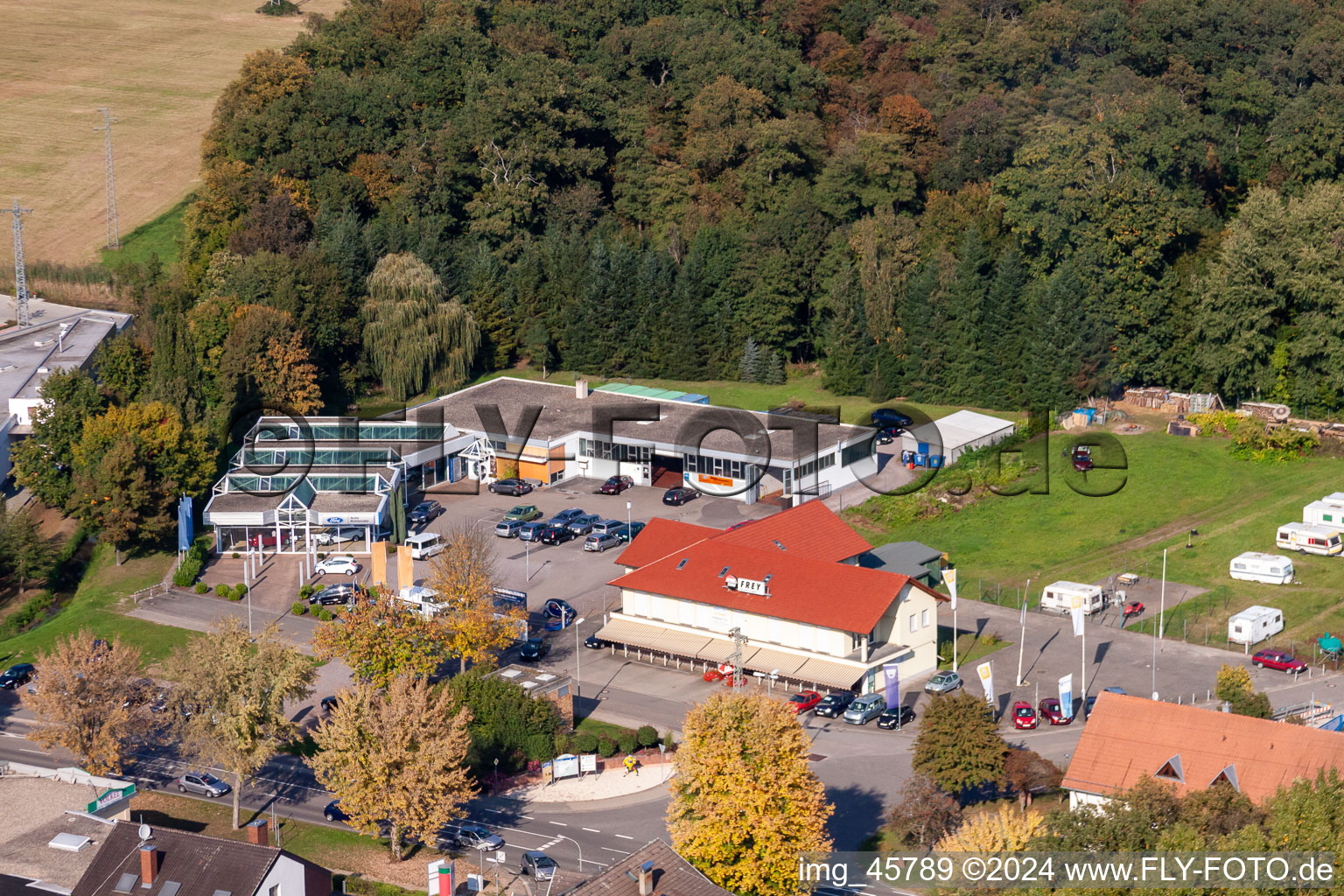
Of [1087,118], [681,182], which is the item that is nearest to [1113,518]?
[1087,118]

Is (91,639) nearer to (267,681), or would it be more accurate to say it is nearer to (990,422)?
(267,681)

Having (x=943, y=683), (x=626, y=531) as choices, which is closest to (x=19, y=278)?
(x=626, y=531)

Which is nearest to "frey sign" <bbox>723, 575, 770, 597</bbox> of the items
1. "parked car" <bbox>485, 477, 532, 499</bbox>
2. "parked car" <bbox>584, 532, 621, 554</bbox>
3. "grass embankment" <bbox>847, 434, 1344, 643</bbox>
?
"grass embankment" <bbox>847, 434, 1344, 643</bbox>

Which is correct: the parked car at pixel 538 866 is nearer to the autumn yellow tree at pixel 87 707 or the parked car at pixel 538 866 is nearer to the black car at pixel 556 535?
the autumn yellow tree at pixel 87 707

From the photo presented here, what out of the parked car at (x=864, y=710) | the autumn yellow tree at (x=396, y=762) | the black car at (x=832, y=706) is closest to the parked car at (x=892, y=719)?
the parked car at (x=864, y=710)

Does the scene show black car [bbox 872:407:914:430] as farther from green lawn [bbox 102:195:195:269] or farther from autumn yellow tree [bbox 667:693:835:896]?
green lawn [bbox 102:195:195:269]

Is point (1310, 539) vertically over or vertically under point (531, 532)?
over

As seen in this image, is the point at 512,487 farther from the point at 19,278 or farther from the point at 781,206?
the point at 19,278
